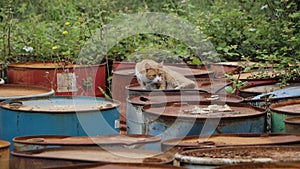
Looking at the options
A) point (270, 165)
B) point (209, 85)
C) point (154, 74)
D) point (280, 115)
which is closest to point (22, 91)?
point (209, 85)

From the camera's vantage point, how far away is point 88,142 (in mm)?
3248

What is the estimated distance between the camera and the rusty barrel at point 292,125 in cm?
356

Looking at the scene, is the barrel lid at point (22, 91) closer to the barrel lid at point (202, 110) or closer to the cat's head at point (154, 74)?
the barrel lid at point (202, 110)

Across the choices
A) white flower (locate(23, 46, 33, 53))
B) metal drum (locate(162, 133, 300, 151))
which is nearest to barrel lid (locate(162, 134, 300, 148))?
metal drum (locate(162, 133, 300, 151))

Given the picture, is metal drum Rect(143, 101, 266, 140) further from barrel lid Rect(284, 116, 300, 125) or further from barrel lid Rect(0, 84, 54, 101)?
barrel lid Rect(0, 84, 54, 101)

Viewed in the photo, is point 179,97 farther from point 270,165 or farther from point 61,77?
point 270,165

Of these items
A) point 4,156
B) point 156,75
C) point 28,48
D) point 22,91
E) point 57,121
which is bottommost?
point 4,156

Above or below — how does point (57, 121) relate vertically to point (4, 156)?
above

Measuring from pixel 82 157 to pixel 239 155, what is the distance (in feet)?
2.30

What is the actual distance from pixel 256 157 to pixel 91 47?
5.60 metres

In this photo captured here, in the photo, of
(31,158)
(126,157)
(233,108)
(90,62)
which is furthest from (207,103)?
(90,62)

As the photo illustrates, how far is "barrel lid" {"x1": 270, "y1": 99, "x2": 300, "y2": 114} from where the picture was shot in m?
3.96

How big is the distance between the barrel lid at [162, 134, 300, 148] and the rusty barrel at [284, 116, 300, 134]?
8.7 inches

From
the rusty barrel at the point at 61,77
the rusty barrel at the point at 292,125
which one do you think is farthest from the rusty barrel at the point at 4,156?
the rusty barrel at the point at 61,77
